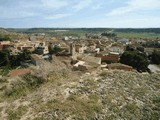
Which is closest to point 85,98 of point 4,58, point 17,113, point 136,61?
point 17,113

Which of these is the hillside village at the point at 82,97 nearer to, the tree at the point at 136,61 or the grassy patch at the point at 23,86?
the grassy patch at the point at 23,86

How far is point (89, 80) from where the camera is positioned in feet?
31.1

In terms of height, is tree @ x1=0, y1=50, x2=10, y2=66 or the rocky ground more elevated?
the rocky ground

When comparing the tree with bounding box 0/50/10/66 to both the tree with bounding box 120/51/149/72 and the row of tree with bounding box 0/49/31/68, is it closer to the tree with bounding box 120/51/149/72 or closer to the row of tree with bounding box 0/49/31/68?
the row of tree with bounding box 0/49/31/68

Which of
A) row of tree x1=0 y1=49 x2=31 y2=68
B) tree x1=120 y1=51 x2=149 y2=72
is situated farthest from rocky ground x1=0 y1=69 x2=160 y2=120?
row of tree x1=0 y1=49 x2=31 y2=68

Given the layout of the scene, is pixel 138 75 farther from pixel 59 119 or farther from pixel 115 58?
pixel 115 58

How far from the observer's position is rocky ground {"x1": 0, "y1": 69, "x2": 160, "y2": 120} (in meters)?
7.36

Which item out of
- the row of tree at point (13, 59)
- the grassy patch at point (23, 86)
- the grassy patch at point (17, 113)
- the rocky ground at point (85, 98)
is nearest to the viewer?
the grassy patch at point (17, 113)

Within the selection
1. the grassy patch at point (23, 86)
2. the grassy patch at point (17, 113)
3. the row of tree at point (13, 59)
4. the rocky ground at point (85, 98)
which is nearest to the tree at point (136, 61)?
the row of tree at point (13, 59)

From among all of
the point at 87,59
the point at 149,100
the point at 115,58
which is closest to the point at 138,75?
the point at 149,100

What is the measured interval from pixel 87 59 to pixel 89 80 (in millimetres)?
27110

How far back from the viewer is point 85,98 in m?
8.11

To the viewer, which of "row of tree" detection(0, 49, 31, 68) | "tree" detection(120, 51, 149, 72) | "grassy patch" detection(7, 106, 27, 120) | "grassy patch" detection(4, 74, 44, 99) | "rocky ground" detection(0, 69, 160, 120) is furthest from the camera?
"row of tree" detection(0, 49, 31, 68)

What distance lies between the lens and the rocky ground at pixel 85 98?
7.36 m
